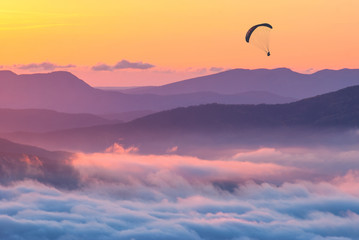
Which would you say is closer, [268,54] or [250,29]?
[268,54]

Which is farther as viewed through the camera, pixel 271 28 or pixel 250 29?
pixel 250 29

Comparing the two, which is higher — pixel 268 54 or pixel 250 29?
pixel 250 29

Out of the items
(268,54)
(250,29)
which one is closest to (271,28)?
(268,54)

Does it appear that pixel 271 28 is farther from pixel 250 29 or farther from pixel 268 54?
pixel 250 29
